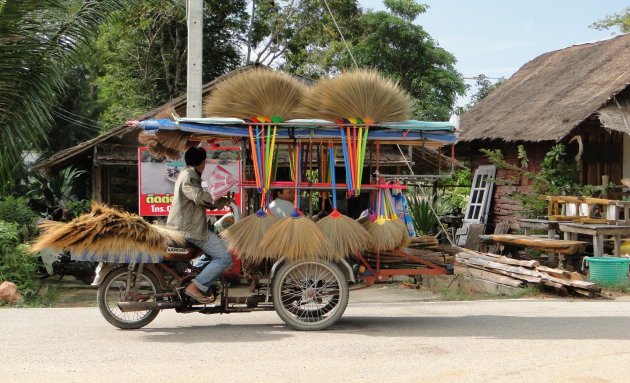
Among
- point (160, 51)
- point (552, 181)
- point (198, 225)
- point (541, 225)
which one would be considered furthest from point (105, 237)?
point (160, 51)

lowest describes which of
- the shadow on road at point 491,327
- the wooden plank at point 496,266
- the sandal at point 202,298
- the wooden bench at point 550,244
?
the shadow on road at point 491,327

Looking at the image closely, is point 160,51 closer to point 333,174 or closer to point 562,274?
point 562,274

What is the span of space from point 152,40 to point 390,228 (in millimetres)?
20367

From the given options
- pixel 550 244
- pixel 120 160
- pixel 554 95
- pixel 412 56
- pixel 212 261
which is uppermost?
pixel 412 56

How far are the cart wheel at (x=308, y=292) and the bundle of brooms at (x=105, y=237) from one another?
48.0 inches

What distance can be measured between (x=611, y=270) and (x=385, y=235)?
5.95 meters

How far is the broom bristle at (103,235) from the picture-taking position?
6.97m

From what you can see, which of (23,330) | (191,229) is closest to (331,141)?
(191,229)

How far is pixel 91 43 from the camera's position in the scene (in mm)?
11695

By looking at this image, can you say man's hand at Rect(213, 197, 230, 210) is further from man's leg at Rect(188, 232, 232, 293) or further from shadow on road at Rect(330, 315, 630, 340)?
shadow on road at Rect(330, 315, 630, 340)

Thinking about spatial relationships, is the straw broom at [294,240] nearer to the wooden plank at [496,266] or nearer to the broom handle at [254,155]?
the broom handle at [254,155]

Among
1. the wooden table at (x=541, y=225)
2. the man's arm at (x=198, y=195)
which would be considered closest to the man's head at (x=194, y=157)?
the man's arm at (x=198, y=195)

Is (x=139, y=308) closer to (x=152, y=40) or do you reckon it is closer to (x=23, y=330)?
(x=23, y=330)

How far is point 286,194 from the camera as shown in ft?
25.1
